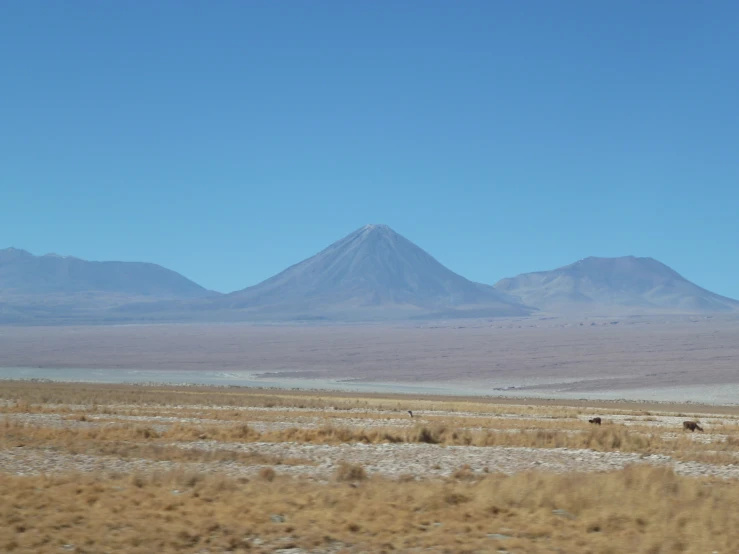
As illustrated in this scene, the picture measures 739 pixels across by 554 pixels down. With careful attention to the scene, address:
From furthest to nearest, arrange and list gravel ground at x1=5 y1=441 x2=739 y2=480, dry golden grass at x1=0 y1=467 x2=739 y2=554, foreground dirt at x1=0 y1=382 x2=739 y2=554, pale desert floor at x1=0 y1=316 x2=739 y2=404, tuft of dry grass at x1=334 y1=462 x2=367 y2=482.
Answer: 1. pale desert floor at x1=0 y1=316 x2=739 y2=404
2. gravel ground at x1=5 y1=441 x2=739 y2=480
3. tuft of dry grass at x1=334 y1=462 x2=367 y2=482
4. foreground dirt at x1=0 y1=382 x2=739 y2=554
5. dry golden grass at x1=0 y1=467 x2=739 y2=554

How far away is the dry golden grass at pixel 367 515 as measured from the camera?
979 centimetres

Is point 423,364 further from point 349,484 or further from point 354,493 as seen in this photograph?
point 354,493

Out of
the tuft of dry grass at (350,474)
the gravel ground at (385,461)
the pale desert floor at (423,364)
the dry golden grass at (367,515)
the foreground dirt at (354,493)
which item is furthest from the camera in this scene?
the pale desert floor at (423,364)

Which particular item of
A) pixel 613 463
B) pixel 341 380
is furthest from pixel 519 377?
pixel 613 463

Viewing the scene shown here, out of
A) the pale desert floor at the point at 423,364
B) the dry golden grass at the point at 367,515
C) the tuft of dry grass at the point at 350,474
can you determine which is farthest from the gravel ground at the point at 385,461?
the pale desert floor at the point at 423,364

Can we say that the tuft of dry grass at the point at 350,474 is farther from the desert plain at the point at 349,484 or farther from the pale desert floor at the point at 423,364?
the pale desert floor at the point at 423,364

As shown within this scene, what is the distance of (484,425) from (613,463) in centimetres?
1170

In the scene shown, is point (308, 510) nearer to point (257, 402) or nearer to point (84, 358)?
point (257, 402)

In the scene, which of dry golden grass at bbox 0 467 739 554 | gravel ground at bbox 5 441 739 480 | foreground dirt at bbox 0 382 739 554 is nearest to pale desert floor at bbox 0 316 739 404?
gravel ground at bbox 5 441 739 480

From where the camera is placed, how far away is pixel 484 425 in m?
30.3

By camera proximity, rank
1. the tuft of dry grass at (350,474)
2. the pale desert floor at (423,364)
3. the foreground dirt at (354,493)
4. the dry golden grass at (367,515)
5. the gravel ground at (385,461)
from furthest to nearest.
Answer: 1. the pale desert floor at (423,364)
2. the gravel ground at (385,461)
3. the tuft of dry grass at (350,474)
4. the foreground dirt at (354,493)
5. the dry golden grass at (367,515)

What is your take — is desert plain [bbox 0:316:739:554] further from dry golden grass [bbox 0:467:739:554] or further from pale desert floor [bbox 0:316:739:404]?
pale desert floor [bbox 0:316:739:404]

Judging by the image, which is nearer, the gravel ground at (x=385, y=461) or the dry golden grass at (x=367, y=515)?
the dry golden grass at (x=367, y=515)

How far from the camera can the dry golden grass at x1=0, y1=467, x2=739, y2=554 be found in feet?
32.1
